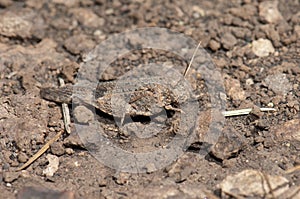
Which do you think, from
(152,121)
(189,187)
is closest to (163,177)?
(189,187)

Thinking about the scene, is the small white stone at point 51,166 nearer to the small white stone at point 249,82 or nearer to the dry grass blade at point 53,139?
the dry grass blade at point 53,139

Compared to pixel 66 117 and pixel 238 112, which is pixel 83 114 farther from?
pixel 238 112

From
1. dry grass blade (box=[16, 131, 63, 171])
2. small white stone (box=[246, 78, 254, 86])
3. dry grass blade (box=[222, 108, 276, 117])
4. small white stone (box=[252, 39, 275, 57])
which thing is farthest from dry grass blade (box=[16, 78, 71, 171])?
small white stone (box=[252, 39, 275, 57])

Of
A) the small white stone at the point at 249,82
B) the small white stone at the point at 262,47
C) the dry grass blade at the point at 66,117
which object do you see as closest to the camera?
the dry grass blade at the point at 66,117

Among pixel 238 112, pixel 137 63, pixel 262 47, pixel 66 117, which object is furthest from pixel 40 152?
pixel 262 47

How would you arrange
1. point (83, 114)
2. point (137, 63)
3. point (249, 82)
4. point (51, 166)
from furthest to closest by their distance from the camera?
point (137, 63), point (249, 82), point (83, 114), point (51, 166)

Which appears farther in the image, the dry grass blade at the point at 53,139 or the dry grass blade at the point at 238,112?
the dry grass blade at the point at 238,112

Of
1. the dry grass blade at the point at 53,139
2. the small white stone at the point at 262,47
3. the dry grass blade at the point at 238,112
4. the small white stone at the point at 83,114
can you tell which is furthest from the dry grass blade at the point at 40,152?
the small white stone at the point at 262,47
